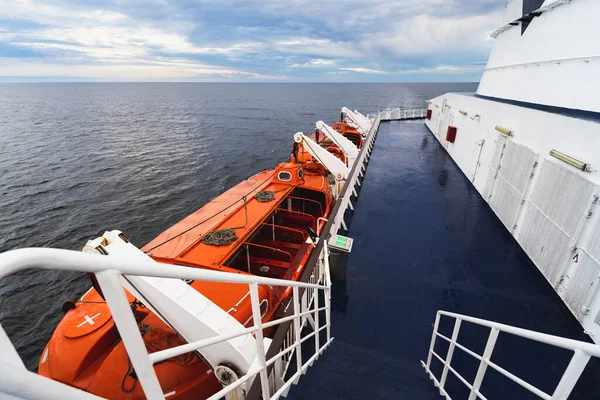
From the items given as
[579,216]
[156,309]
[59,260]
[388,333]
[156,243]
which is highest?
[59,260]

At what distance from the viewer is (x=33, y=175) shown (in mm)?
25109

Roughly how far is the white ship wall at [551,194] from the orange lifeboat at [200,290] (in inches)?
186

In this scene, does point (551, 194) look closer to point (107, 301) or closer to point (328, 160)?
point (328, 160)

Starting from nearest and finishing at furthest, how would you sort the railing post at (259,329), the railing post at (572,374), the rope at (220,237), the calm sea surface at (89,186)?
the railing post at (572,374) → the railing post at (259,329) → the rope at (220,237) → the calm sea surface at (89,186)

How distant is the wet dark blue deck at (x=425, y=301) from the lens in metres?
3.98

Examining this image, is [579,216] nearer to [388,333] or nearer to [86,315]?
[388,333]

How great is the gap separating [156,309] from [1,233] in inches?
766

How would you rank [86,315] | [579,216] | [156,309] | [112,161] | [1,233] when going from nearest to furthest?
[156,309] < [86,315] < [579,216] < [1,233] < [112,161]

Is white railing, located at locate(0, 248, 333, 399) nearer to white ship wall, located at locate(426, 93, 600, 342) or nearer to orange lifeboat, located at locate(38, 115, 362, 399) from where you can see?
orange lifeboat, located at locate(38, 115, 362, 399)

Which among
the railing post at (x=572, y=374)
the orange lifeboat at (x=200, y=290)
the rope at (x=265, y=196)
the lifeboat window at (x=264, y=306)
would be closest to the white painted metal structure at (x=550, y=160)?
the railing post at (x=572, y=374)

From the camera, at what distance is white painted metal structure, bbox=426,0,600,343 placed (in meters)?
5.16

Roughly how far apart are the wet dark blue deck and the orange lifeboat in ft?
4.66

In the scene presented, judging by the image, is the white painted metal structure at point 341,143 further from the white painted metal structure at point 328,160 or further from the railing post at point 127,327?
the railing post at point 127,327

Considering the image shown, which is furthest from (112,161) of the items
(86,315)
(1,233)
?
(86,315)
